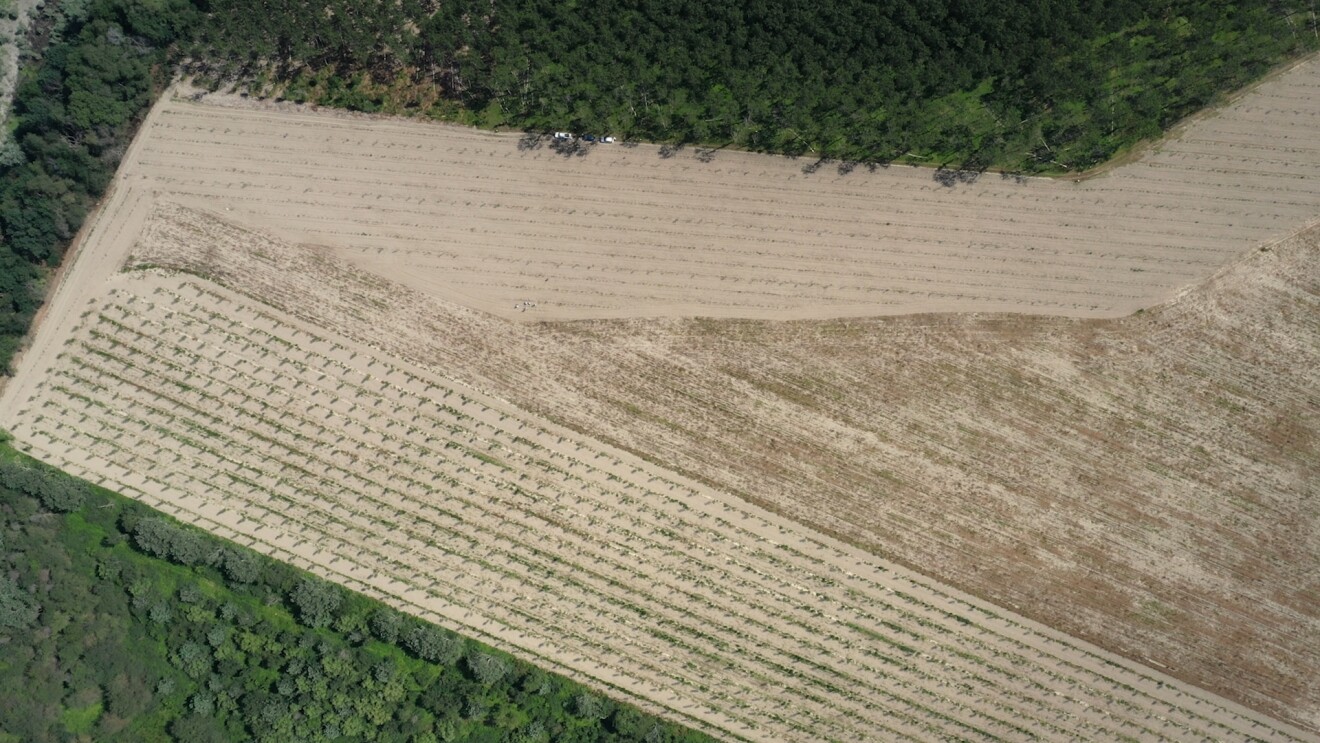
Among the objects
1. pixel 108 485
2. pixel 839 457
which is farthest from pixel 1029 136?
pixel 108 485

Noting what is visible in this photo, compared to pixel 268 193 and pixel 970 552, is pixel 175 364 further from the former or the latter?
pixel 970 552

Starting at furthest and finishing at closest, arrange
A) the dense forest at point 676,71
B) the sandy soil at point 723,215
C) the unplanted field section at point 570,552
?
1. the sandy soil at point 723,215
2. the dense forest at point 676,71
3. the unplanted field section at point 570,552

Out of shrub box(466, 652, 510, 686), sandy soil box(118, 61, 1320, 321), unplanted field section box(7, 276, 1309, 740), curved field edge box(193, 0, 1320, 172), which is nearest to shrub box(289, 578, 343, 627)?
unplanted field section box(7, 276, 1309, 740)

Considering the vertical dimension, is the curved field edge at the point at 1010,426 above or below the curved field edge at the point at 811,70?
below

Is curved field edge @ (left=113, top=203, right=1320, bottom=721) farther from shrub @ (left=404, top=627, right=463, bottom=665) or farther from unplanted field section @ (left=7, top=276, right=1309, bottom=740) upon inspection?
shrub @ (left=404, top=627, right=463, bottom=665)

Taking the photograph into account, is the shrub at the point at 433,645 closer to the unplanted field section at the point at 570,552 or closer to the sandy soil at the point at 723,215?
the unplanted field section at the point at 570,552

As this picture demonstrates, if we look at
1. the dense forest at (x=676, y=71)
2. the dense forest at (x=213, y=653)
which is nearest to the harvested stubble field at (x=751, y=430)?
the dense forest at (x=213, y=653)
